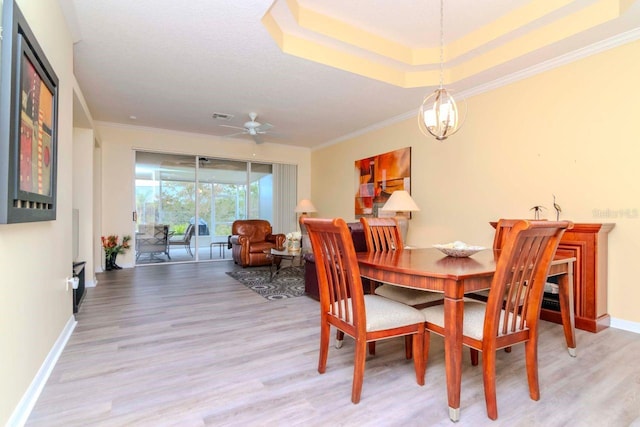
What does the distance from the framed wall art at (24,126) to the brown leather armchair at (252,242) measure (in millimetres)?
3769

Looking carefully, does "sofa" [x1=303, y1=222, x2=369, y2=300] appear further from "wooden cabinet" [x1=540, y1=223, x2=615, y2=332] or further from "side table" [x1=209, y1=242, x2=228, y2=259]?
"side table" [x1=209, y1=242, x2=228, y2=259]

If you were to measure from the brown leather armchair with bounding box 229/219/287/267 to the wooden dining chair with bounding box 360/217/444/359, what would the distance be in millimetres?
3094

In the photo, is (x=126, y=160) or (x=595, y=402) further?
(x=126, y=160)

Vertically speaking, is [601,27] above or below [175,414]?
above

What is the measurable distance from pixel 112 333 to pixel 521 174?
4.34 meters

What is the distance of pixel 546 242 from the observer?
1651mm

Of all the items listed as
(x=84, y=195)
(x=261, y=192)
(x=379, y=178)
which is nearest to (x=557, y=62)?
(x=379, y=178)

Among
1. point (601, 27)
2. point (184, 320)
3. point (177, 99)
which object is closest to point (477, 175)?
point (601, 27)

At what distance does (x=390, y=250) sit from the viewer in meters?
2.69

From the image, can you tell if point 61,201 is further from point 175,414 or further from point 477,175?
point 477,175

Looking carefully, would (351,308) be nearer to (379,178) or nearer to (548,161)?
(548,161)

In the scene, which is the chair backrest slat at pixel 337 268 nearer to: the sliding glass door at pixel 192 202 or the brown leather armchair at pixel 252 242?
the brown leather armchair at pixel 252 242

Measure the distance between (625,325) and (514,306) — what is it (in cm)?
212

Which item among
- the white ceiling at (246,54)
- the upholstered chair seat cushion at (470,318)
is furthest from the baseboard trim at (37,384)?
the white ceiling at (246,54)
